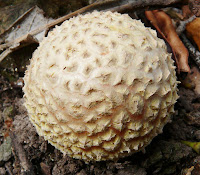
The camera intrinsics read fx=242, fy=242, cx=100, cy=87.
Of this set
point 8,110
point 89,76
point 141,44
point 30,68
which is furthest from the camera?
point 8,110

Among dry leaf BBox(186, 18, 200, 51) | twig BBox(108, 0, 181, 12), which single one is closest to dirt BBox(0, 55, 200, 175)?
dry leaf BBox(186, 18, 200, 51)

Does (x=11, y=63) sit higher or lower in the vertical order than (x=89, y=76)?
lower

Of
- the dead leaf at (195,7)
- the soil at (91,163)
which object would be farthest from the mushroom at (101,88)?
the dead leaf at (195,7)

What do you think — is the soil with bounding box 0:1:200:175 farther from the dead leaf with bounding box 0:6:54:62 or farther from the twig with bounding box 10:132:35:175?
the dead leaf with bounding box 0:6:54:62

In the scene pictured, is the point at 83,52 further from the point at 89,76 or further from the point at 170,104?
the point at 170,104

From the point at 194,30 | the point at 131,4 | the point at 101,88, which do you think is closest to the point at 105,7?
the point at 131,4

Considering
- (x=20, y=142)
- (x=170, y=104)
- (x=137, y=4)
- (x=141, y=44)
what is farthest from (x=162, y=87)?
(x=20, y=142)

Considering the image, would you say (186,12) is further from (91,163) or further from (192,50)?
(91,163)
